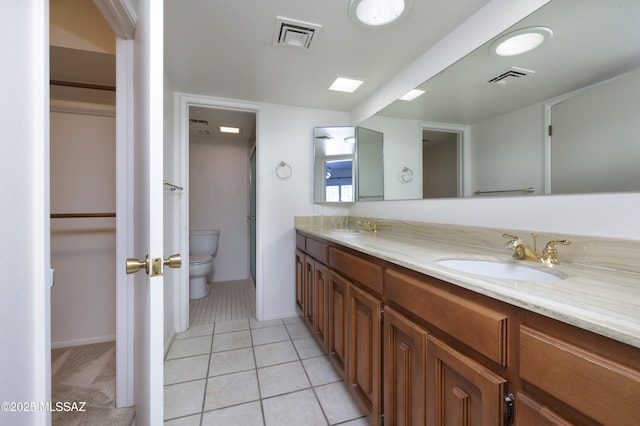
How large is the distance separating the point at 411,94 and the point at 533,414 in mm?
1752

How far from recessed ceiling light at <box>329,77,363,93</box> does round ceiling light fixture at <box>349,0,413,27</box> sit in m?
0.63

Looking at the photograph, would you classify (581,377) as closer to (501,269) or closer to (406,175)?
(501,269)

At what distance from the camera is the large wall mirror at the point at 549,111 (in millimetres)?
843

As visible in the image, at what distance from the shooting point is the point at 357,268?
1.27 metres

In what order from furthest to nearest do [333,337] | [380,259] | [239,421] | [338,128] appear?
1. [338,128]
2. [333,337]
3. [239,421]
4. [380,259]

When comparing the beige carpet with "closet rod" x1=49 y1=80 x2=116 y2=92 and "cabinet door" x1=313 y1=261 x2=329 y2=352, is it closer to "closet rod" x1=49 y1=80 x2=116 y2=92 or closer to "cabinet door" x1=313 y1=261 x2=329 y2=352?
"cabinet door" x1=313 y1=261 x2=329 y2=352

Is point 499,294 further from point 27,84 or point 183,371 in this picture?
point 183,371

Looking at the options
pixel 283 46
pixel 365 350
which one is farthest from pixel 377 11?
pixel 365 350

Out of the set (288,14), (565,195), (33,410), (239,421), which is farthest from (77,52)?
(565,195)

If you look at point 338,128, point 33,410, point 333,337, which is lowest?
point 333,337

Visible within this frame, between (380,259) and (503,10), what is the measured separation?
1.26 m

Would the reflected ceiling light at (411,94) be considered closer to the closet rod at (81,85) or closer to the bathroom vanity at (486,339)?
the bathroom vanity at (486,339)

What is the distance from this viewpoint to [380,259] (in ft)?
3.62

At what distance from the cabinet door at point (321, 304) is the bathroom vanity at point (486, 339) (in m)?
0.26
